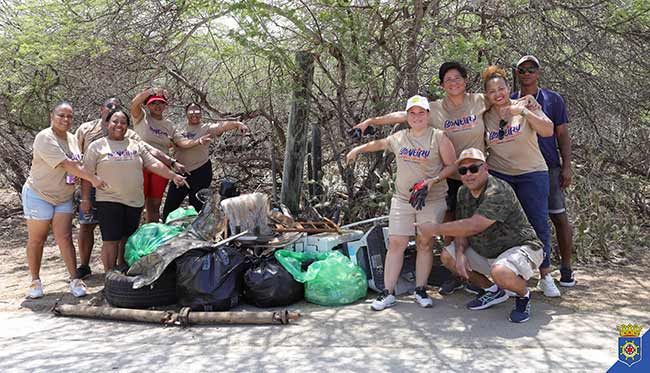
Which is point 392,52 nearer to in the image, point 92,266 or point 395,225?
point 395,225

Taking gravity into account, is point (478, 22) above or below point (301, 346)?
above

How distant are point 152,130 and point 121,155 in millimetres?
683

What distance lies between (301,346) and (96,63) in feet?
15.4

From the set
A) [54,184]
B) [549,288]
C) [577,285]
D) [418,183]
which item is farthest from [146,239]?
[577,285]

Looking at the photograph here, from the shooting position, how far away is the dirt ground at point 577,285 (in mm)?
4946

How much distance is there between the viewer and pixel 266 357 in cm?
399

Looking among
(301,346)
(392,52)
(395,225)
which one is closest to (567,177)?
(395,225)

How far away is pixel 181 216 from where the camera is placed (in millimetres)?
6031

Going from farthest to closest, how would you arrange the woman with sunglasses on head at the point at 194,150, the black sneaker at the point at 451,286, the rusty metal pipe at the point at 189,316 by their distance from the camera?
1. the woman with sunglasses on head at the point at 194,150
2. the black sneaker at the point at 451,286
3. the rusty metal pipe at the point at 189,316

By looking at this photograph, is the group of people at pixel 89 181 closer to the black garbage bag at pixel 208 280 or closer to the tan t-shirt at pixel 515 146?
the black garbage bag at pixel 208 280

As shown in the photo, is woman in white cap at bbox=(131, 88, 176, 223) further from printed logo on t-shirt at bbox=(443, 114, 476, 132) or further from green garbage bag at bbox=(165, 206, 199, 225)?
printed logo on t-shirt at bbox=(443, 114, 476, 132)

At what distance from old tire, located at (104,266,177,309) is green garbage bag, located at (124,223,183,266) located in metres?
0.30

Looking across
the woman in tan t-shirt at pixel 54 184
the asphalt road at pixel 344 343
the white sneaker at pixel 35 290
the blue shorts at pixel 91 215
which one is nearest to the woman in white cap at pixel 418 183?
the asphalt road at pixel 344 343

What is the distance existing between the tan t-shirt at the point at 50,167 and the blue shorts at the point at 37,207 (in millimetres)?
42
